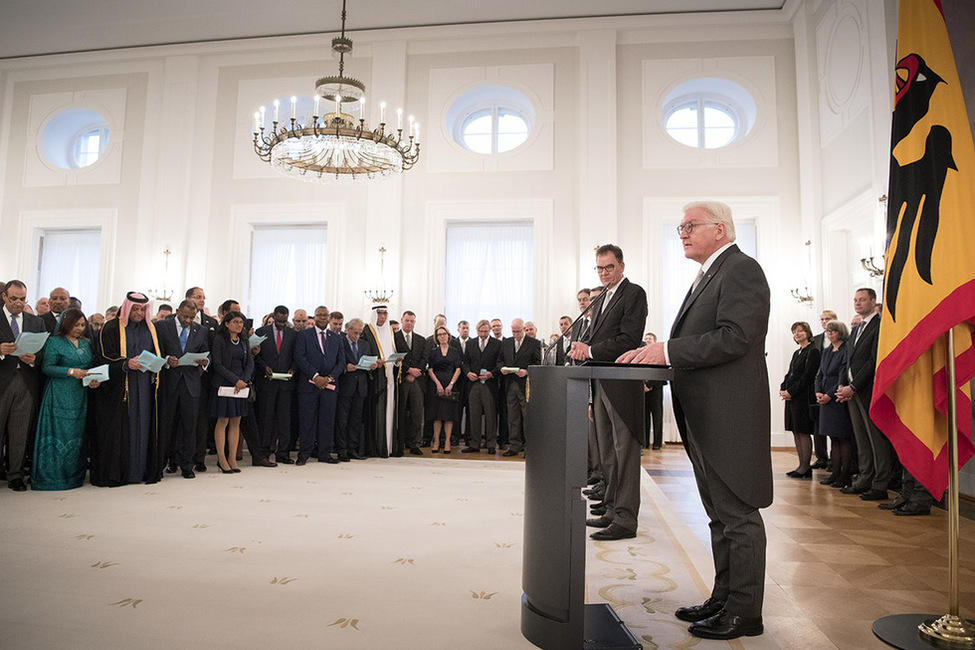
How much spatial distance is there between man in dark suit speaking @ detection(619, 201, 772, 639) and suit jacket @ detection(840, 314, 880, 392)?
341 cm

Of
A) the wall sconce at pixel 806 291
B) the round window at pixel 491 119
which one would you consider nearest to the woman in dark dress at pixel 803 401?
the wall sconce at pixel 806 291

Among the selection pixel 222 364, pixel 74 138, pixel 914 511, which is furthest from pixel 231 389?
pixel 74 138

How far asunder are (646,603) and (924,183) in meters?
1.97

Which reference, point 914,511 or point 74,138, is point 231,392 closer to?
point 914,511

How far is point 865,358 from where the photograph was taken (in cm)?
498

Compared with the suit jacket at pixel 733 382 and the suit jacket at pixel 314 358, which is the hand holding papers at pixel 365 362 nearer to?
the suit jacket at pixel 314 358

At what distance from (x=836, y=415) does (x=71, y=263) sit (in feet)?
38.1

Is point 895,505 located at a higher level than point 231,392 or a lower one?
lower

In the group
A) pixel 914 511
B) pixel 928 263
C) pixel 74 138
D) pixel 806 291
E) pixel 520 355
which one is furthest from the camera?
pixel 74 138

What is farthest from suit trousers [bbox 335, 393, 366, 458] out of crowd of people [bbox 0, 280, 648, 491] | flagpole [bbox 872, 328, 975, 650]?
flagpole [bbox 872, 328, 975, 650]

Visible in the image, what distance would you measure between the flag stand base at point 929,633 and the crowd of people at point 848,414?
2410 millimetres

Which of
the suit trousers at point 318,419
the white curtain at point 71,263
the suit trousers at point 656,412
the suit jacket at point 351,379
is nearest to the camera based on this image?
the suit trousers at point 318,419

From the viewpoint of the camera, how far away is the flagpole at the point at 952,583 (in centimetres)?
213

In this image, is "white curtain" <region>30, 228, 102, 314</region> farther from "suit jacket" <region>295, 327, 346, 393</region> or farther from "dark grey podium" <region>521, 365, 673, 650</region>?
"dark grey podium" <region>521, 365, 673, 650</region>
